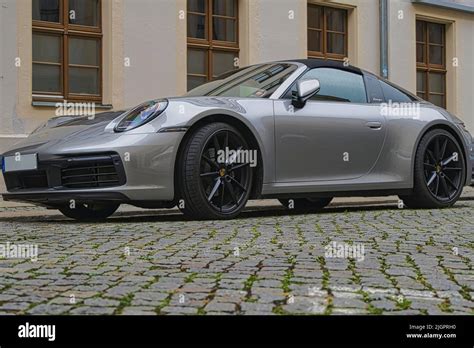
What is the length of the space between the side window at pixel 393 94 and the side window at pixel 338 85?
297mm

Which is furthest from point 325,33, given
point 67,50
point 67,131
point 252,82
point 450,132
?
point 67,131

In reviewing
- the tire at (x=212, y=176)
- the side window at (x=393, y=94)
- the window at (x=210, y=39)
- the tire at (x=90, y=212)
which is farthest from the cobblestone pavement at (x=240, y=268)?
the window at (x=210, y=39)

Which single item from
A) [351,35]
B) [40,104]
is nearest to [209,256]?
[40,104]

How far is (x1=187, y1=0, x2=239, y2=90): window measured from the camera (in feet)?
44.8

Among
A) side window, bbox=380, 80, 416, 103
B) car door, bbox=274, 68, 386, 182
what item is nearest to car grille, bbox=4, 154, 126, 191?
car door, bbox=274, 68, 386, 182

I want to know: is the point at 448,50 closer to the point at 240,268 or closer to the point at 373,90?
the point at 373,90

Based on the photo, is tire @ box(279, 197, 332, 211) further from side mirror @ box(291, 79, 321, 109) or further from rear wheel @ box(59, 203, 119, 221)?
rear wheel @ box(59, 203, 119, 221)

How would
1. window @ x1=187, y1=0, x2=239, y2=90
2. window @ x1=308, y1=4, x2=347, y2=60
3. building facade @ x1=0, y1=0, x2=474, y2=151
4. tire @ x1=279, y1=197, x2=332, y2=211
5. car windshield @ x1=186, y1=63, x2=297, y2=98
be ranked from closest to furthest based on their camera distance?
1. car windshield @ x1=186, y1=63, x2=297, y2=98
2. tire @ x1=279, y1=197, x2=332, y2=211
3. building facade @ x1=0, y1=0, x2=474, y2=151
4. window @ x1=187, y1=0, x2=239, y2=90
5. window @ x1=308, y1=4, x2=347, y2=60

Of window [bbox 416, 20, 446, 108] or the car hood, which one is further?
window [bbox 416, 20, 446, 108]

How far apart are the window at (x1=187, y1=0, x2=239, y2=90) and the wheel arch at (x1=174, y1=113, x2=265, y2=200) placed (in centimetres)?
683

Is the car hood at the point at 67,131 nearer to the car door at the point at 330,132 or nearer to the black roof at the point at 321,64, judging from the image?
the car door at the point at 330,132

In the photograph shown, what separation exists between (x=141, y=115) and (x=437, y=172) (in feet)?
10.9
